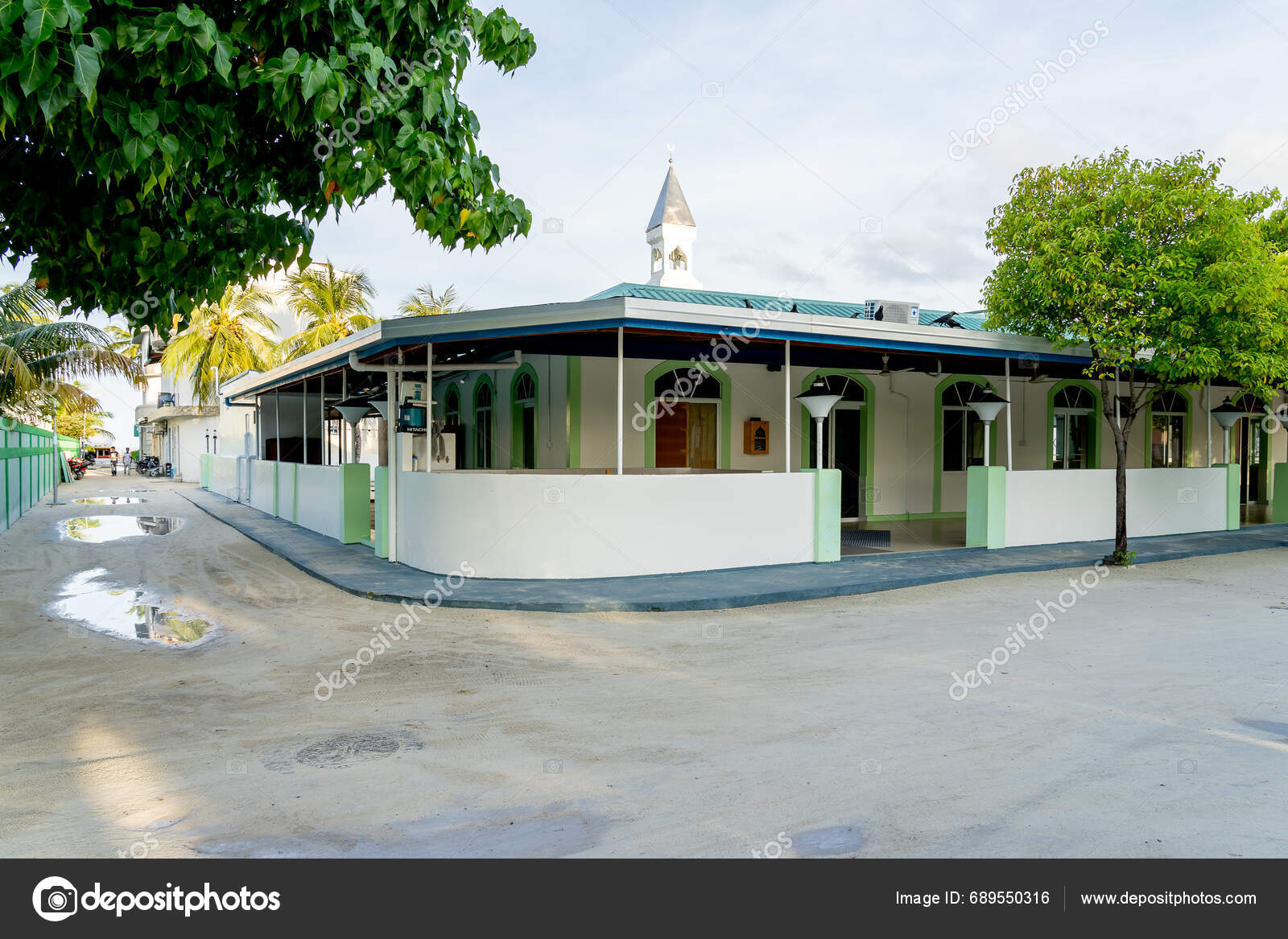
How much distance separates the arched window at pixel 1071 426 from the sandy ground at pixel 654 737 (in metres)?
10.9

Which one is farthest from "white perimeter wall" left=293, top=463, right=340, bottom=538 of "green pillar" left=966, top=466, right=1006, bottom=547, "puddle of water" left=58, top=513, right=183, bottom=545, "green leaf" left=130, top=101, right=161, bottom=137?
"green leaf" left=130, top=101, right=161, bottom=137

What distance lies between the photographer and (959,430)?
58.7ft

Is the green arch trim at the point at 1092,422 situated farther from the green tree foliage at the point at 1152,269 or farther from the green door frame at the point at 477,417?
the green door frame at the point at 477,417

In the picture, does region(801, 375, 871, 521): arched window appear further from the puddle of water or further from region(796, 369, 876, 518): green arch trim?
the puddle of water

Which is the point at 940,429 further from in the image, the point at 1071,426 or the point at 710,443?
the point at 710,443

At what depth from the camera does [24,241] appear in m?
5.60

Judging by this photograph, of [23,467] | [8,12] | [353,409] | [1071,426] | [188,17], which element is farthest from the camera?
[23,467]

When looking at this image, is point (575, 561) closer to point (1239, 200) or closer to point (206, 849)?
point (206, 849)

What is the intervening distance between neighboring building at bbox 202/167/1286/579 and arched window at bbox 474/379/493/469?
6 cm

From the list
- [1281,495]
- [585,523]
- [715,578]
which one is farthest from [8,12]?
[1281,495]

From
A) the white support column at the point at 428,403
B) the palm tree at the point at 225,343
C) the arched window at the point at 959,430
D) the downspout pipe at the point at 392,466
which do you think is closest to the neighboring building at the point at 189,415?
the palm tree at the point at 225,343

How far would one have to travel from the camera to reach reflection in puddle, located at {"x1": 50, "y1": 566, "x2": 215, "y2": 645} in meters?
7.74

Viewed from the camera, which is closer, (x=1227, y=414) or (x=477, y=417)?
(x=1227, y=414)

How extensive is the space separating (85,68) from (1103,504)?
49.4 feet
